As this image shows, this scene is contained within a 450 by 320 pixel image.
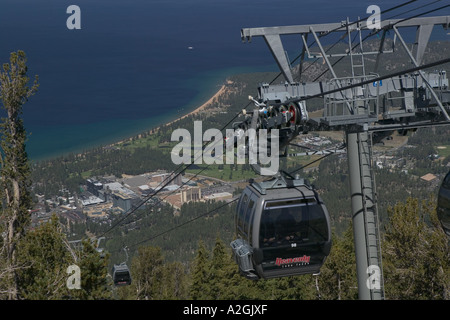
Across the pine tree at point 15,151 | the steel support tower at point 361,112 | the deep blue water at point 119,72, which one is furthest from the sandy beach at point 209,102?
the steel support tower at point 361,112

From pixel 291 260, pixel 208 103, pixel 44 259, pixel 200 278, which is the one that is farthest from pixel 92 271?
pixel 208 103

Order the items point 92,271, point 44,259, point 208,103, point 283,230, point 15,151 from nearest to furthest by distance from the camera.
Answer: point 283,230, point 92,271, point 44,259, point 15,151, point 208,103

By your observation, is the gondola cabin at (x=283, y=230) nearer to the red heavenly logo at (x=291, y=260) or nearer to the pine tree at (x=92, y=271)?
the red heavenly logo at (x=291, y=260)

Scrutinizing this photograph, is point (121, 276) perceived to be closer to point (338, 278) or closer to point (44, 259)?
point (44, 259)

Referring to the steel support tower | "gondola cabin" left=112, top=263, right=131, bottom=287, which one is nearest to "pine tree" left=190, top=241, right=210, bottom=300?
"gondola cabin" left=112, top=263, right=131, bottom=287

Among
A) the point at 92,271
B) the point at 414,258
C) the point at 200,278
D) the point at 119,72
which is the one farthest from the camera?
the point at 119,72

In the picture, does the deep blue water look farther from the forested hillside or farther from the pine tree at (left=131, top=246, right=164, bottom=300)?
the pine tree at (left=131, top=246, right=164, bottom=300)
